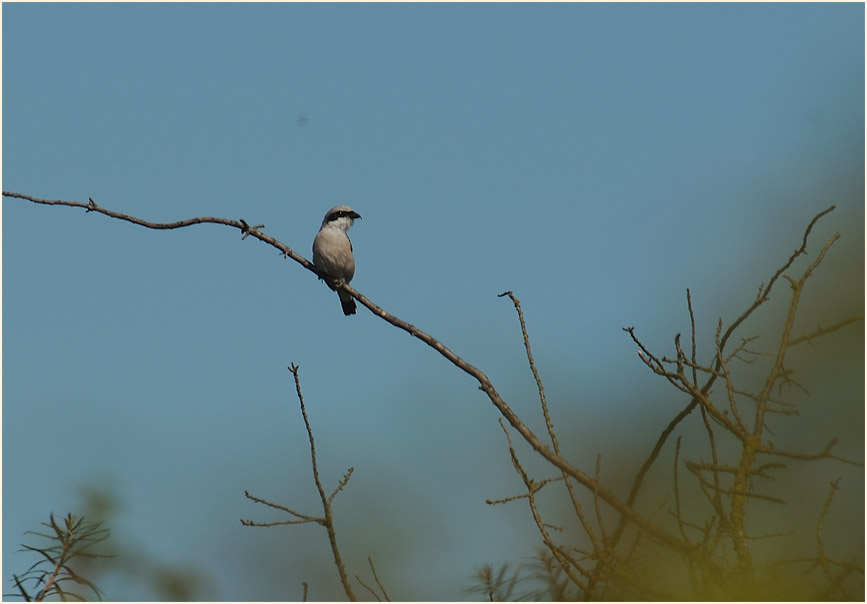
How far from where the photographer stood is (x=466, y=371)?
12.8 feet

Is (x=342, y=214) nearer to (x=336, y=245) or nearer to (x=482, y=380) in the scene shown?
(x=336, y=245)

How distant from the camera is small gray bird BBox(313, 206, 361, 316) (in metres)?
10.8

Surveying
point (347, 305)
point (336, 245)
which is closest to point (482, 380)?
point (336, 245)

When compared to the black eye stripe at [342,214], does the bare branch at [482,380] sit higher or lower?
lower

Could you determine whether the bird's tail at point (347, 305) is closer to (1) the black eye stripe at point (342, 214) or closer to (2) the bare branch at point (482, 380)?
(1) the black eye stripe at point (342, 214)

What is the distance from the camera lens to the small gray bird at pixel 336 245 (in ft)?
35.5

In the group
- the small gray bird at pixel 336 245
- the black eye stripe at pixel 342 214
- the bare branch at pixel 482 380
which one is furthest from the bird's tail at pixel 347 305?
the bare branch at pixel 482 380

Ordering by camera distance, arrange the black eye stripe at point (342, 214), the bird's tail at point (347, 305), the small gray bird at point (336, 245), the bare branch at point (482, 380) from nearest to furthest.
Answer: the bare branch at point (482, 380) → the small gray bird at point (336, 245) → the black eye stripe at point (342, 214) → the bird's tail at point (347, 305)

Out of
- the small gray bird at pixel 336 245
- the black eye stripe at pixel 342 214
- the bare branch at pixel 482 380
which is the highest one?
the black eye stripe at pixel 342 214

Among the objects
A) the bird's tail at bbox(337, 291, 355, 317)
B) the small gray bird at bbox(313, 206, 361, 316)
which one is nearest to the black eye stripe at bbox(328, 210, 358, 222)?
the small gray bird at bbox(313, 206, 361, 316)

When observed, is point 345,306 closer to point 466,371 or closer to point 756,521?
point 756,521

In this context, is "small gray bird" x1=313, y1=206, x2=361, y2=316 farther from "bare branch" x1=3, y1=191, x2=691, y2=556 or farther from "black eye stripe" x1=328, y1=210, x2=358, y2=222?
"bare branch" x1=3, y1=191, x2=691, y2=556

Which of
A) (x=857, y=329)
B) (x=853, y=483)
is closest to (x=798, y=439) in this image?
(x=853, y=483)

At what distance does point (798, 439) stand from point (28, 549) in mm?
8032
